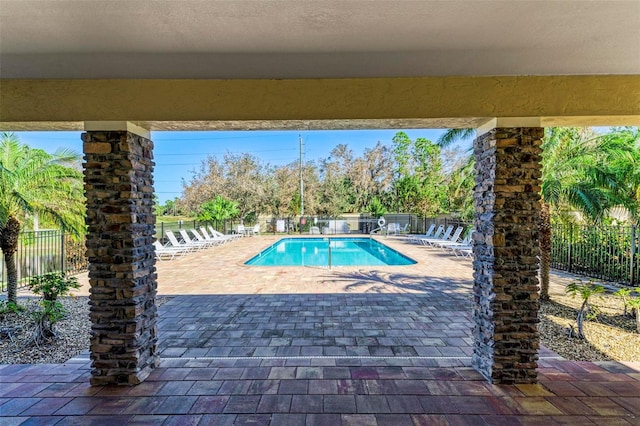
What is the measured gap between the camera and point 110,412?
2.74m

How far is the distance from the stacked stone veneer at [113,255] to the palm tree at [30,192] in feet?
11.4

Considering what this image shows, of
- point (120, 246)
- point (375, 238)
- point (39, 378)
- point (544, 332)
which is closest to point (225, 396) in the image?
point (120, 246)

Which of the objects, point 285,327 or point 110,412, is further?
point 285,327

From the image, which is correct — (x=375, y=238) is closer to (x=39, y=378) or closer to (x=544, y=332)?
(x=544, y=332)

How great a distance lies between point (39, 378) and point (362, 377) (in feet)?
10.7

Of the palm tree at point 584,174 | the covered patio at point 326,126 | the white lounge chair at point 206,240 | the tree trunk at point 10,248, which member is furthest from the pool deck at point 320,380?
the white lounge chair at point 206,240

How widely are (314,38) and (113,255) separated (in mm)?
2647

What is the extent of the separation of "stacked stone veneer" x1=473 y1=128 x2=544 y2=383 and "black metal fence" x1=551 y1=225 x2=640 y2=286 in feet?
18.6

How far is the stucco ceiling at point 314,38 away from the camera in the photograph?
2.06 m

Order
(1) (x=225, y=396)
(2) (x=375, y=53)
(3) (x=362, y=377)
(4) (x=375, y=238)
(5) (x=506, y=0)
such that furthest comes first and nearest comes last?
1. (4) (x=375, y=238)
2. (3) (x=362, y=377)
3. (1) (x=225, y=396)
4. (2) (x=375, y=53)
5. (5) (x=506, y=0)

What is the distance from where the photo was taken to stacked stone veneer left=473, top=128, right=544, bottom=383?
309 centimetres

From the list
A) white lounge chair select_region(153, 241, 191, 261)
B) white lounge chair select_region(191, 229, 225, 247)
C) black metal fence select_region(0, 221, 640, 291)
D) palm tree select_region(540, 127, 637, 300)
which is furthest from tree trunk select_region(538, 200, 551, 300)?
white lounge chair select_region(191, 229, 225, 247)

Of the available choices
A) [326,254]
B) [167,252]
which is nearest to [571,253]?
[326,254]

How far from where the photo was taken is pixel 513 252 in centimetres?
311
